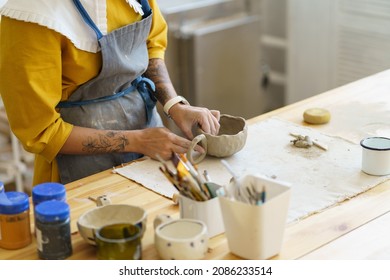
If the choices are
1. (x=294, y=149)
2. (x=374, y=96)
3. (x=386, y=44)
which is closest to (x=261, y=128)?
(x=294, y=149)

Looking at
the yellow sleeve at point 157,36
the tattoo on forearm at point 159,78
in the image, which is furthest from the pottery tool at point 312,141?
the yellow sleeve at point 157,36

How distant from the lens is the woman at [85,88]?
1.77m

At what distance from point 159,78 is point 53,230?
2.86 feet

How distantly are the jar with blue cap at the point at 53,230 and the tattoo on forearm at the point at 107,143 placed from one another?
0.49 meters

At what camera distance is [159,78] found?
7.19ft

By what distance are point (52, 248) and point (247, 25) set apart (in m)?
2.66

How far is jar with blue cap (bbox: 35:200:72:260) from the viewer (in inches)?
55.6

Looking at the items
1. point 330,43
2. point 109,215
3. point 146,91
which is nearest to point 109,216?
point 109,215

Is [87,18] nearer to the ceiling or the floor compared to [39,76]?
nearer to the ceiling

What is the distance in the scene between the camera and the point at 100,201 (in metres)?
1.64

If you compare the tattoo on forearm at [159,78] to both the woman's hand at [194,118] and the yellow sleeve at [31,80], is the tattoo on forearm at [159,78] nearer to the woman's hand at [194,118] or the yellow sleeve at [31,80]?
the woman's hand at [194,118]

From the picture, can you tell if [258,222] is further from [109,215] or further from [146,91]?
[146,91]

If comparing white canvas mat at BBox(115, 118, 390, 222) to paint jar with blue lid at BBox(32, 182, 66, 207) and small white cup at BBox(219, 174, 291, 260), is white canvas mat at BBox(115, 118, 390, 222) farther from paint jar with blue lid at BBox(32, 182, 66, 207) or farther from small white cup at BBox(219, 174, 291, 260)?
paint jar with blue lid at BBox(32, 182, 66, 207)
